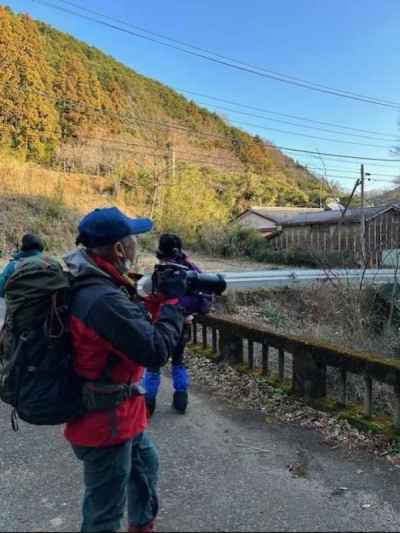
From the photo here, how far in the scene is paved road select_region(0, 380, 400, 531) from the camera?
2.49 m

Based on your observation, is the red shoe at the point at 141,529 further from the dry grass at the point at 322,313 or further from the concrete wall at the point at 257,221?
the concrete wall at the point at 257,221

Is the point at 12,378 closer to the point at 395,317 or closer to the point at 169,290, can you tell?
the point at 169,290

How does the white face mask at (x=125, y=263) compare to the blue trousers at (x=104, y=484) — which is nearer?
the blue trousers at (x=104, y=484)

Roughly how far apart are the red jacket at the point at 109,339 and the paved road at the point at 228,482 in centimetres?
96

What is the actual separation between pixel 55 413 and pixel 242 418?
2630mm

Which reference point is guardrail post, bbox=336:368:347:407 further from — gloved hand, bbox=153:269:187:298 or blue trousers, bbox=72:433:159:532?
blue trousers, bbox=72:433:159:532

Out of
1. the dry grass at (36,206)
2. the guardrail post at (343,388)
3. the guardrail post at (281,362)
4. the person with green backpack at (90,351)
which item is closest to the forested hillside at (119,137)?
the dry grass at (36,206)

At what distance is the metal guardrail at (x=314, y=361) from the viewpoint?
357cm

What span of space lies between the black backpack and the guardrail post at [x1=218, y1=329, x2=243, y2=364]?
3.56 metres

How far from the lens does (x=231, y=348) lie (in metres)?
5.27

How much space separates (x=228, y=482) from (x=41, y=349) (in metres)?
1.79

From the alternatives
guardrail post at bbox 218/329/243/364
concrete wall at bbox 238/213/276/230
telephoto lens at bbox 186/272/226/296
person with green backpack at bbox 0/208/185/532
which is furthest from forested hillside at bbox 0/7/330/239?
person with green backpack at bbox 0/208/185/532

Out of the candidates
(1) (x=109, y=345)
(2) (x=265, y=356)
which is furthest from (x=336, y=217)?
(1) (x=109, y=345)

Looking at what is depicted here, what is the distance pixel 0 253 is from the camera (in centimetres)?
1966
